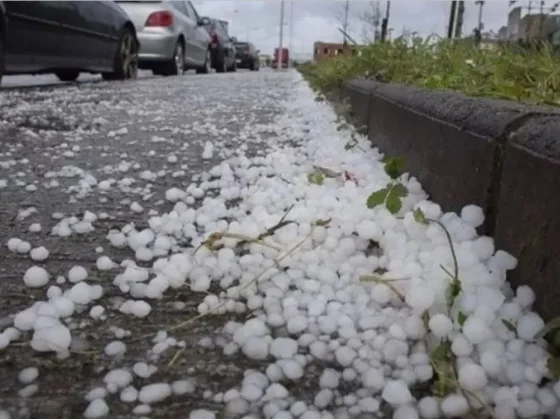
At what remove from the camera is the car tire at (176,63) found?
9.09m

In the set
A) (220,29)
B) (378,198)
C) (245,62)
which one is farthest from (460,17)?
(245,62)

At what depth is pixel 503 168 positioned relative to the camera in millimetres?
1076

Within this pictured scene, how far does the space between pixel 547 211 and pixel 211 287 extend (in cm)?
57

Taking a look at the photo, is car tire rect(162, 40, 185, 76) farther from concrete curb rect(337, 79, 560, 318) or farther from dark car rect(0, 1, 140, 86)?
concrete curb rect(337, 79, 560, 318)

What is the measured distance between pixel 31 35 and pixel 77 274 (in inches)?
151

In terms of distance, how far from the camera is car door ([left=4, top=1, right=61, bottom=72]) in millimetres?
4195

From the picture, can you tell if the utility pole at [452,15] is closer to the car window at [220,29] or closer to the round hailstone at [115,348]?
the round hailstone at [115,348]

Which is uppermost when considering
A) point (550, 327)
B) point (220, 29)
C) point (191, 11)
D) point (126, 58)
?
point (191, 11)

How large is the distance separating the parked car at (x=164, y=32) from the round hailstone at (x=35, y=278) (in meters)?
7.51

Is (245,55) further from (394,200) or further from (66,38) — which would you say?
(394,200)

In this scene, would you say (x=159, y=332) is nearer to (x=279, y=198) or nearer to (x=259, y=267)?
(x=259, y=267)

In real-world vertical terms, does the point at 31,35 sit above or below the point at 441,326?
above

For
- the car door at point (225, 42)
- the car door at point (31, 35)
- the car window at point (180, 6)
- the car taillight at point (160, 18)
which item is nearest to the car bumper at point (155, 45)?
the car taillight at point (160, 18)

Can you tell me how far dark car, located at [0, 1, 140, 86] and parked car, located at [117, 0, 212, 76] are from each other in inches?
29.6
